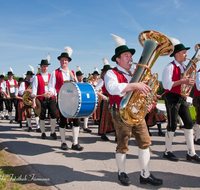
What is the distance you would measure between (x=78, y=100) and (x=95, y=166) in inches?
50.4

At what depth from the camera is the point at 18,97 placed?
8453 millimetres

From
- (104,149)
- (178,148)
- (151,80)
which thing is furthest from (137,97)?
(178,148)

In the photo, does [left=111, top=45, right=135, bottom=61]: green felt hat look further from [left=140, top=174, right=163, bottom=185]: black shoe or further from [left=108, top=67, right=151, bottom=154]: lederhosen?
[left=140, top=174, right=163, bottom=185]: black shoe

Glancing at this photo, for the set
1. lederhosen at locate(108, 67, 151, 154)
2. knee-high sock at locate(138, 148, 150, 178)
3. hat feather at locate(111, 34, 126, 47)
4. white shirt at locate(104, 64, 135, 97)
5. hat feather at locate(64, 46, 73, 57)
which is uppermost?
hat feather at locate(64, 46, 73, 57)

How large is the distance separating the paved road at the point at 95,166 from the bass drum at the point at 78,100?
3.17 feet

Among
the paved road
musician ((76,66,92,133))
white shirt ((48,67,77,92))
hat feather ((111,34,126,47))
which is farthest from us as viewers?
musician ((76,66,92,133))

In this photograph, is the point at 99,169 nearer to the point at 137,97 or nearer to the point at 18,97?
the point at 137,97

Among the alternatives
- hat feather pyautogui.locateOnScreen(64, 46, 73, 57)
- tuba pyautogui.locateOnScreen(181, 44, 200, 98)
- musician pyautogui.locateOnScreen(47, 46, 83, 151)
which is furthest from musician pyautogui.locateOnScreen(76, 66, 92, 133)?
tuba pyautogui.locateOnScreen(181, 44, 200, 98)

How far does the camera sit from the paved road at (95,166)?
2977 millimetres

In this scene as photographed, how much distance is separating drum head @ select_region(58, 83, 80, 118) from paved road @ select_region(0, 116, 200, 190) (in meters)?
0.98

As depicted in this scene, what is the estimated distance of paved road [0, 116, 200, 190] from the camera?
117 inches

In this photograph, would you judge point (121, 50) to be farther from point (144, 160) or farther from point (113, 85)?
point (144, 160)

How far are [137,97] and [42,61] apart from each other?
4241mm

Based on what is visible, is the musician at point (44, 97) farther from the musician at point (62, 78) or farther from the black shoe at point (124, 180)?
the black shoe at point (124, 180)
